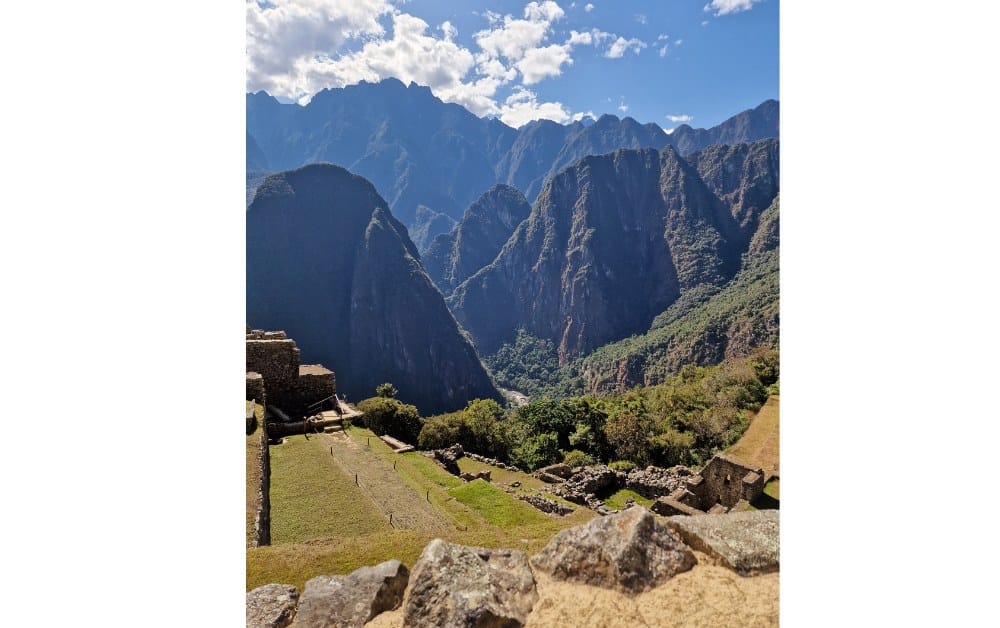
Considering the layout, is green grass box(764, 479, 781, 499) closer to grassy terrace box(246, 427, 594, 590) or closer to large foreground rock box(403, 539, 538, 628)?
grassy terrace box(246, 427, 594, 590)

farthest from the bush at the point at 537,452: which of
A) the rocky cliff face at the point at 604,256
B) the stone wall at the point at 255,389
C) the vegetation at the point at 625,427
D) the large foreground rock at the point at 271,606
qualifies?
the rocky cliff face at the point at 604,256

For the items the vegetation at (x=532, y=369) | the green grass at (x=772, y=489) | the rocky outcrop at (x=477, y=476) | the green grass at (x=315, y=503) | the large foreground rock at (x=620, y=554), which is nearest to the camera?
the large foreground rock at (x=620, y=554)

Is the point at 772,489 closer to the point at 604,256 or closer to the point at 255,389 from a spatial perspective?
the point at 255,389

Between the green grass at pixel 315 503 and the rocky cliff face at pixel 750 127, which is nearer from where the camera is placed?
the green grass at pixel 315 503

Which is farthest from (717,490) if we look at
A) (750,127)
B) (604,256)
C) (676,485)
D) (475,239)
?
(750,127)

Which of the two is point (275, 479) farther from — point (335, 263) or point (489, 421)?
point (335, 263)

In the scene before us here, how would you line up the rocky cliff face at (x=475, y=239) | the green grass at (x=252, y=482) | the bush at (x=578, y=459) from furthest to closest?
the rocky cliff face at (x=475, y=239) < the bush at (x=578, y=459) < the green grass at (x=252, y=482)

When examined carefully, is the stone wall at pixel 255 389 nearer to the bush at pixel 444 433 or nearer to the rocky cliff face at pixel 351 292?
the bush at pixel 444 433
